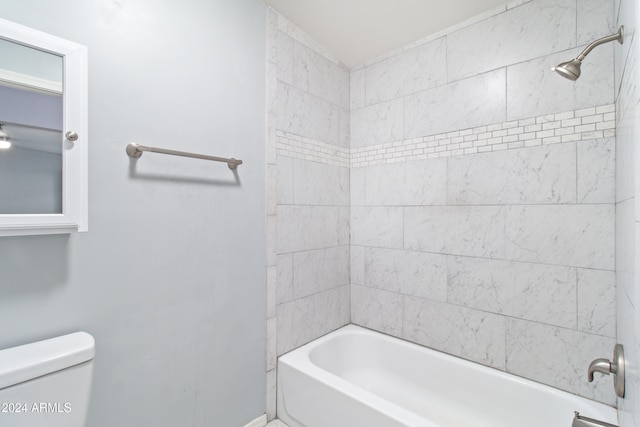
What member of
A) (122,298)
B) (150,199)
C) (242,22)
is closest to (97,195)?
(150,199)

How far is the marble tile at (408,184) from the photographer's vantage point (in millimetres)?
1895

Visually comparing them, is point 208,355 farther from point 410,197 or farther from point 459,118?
point 459,118

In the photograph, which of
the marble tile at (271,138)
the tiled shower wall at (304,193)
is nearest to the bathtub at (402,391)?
the tiled shower wall at (304,193)

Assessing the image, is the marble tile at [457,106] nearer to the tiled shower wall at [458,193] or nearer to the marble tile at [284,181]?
the tiled shower wall at [458,193]

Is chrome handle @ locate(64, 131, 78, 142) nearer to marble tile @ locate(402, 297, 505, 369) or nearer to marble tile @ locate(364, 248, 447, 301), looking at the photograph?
marble tile @ locate(364, 248, 447, 301)

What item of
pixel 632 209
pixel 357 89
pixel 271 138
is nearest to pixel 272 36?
pixel 271 138

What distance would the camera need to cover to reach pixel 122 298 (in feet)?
3.76

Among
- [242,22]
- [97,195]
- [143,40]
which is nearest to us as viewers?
[97,195]

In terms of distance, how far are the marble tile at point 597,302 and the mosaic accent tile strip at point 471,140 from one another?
67 cm

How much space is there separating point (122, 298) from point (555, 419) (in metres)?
2.09

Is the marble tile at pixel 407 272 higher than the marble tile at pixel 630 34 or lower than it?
lower

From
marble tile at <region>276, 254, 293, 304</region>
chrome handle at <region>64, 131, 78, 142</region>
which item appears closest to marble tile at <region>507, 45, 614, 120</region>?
marble tile at <region>276, 254, 293, 304</region>

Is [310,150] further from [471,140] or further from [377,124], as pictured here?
[471,140]

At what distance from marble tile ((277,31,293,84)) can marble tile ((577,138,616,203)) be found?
1.65 m
